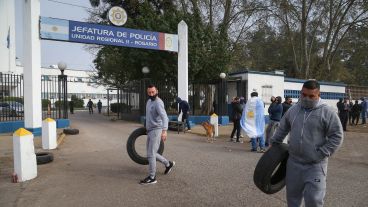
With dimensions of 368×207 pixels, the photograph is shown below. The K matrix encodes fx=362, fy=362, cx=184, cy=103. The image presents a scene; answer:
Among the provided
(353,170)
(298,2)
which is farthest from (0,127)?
(298,2)

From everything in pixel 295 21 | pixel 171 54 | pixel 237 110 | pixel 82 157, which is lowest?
pixel 82 157

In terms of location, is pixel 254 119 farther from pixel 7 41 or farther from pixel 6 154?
pixel 7 41

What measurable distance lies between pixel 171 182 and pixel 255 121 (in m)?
4.55

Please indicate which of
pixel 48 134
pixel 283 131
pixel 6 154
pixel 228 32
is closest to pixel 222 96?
pixel 228 32

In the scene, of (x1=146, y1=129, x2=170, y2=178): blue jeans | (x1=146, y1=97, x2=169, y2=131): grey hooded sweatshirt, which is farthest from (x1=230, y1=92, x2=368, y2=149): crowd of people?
(x1=146, y1=129, x2=170, y2=178): blue jeans

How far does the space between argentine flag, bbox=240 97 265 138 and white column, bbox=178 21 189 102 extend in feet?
23.7

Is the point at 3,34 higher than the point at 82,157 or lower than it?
higher

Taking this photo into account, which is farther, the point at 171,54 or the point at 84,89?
the point at 84,89

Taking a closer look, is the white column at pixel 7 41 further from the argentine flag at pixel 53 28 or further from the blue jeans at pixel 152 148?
the blue jeans at pixel 152 148

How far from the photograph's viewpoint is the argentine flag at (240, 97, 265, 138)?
10234 mm

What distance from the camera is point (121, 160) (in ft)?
29.2

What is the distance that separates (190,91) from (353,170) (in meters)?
13.7

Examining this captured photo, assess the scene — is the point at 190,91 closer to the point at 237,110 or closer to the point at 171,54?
the point at 171,54

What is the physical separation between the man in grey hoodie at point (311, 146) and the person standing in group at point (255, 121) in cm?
640
